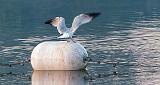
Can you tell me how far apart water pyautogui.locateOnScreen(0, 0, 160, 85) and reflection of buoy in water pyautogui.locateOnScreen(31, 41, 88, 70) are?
0.54 m

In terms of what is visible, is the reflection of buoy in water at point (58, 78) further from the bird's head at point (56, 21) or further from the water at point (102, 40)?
the bird's head at point (56, 21)

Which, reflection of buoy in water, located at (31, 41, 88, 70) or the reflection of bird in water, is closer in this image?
the reflection of bird in water

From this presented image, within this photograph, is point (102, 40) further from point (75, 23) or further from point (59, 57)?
point (75, 23)

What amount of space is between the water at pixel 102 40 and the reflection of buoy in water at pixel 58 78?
79 mm

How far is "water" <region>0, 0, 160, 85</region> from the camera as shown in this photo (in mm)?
41531

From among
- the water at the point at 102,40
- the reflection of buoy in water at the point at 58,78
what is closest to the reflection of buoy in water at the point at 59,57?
the reflection of buoy in water at the point at 58,78

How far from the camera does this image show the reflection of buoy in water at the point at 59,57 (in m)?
42.8

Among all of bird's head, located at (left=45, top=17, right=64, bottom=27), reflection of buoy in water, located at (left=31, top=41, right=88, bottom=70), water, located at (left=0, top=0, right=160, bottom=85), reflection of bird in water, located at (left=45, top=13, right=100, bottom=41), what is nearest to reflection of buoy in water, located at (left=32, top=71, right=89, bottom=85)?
water, located at (left=0, top=0, right=160, bottom=85)

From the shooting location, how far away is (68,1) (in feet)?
400

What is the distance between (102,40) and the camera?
193 feet

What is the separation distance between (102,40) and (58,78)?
17.7 meters

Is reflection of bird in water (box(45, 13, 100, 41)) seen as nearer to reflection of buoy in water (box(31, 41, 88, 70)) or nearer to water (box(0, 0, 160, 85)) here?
reflection of buoy in water (box(31, 41, 88, 70))

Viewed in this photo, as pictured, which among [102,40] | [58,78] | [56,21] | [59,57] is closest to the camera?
[58,78]

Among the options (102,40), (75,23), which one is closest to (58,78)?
(75,23)
